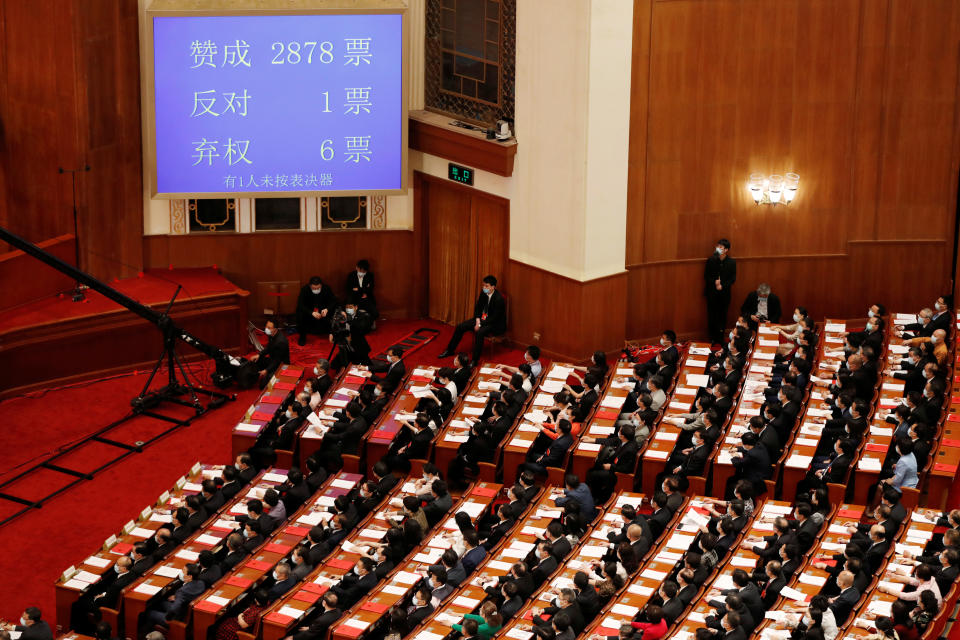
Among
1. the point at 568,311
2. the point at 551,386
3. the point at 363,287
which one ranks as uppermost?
the point at 363,287

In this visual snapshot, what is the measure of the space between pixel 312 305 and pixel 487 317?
2.55 m

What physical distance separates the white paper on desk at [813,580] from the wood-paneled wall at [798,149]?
7357 millimetres

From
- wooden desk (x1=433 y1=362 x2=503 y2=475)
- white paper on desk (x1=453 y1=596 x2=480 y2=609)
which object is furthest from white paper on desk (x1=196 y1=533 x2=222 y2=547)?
wooden desk (x1=433 y1=362 x2=503 y2=475)

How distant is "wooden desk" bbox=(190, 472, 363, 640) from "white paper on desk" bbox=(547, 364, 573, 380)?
3063 mm

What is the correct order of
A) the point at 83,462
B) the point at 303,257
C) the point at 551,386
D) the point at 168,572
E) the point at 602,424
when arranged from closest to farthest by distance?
1. the point at 168,572
2. the point at 602,424
3. the point at 83,462
4. the point at 551,386
5. the point at 303,257

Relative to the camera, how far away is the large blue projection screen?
20656 mm

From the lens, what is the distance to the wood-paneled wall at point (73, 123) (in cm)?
2031

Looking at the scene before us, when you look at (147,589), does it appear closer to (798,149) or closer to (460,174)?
(460,174)

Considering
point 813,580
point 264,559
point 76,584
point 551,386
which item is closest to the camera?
point 813,580

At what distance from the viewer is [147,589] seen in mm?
14734

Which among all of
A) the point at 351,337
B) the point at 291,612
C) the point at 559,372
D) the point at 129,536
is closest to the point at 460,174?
the point at 351,337

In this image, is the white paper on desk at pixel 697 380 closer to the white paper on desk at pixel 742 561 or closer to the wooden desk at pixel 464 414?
the wooden desk at pixel 464 414

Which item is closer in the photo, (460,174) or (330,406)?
(330,406)

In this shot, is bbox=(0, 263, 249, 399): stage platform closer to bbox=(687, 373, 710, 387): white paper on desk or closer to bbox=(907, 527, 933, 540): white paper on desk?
bbox=(687, 373, 710, 387): white paper on desk
